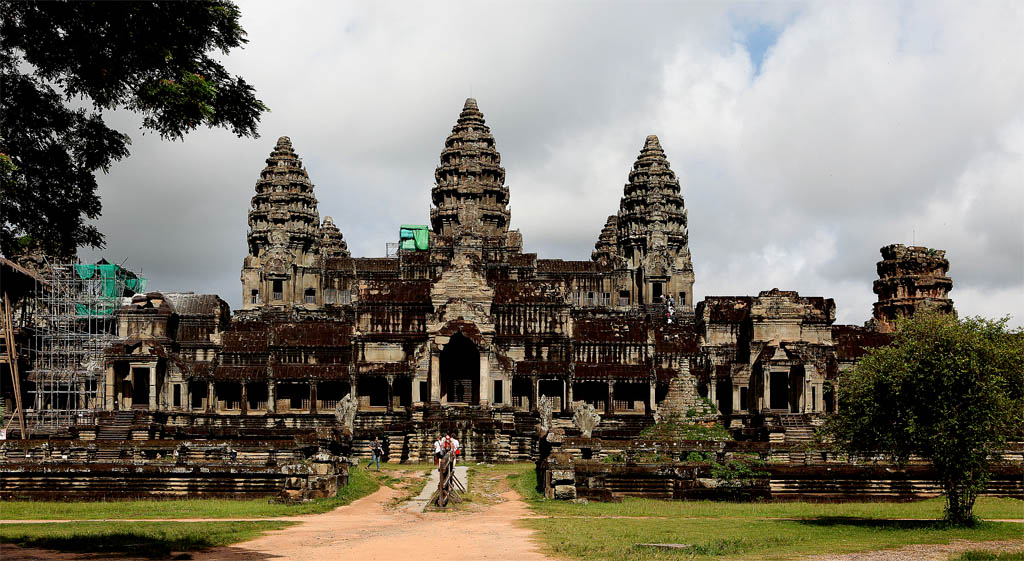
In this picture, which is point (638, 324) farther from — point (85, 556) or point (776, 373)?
point (85, 556)

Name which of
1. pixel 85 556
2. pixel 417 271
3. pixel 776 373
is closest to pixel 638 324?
pixel 776 373

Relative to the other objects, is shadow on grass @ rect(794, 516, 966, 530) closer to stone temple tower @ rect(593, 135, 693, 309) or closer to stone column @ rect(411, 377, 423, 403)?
stone column @ rect(411, 377, 423, 403)

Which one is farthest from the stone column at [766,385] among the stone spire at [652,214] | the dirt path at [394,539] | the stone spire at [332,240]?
the stone spire at [332,240]

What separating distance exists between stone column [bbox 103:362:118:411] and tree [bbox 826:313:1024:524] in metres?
47.8

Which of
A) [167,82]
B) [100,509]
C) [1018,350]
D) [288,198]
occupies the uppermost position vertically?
[288,198]

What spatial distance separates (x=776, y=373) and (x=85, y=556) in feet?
157

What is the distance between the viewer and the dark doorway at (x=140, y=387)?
203 ft

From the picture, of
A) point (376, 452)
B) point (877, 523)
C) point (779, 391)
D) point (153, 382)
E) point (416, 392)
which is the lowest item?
point (877, 523)

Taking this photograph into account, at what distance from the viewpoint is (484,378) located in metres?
55.7

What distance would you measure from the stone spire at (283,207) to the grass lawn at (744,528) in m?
67.5

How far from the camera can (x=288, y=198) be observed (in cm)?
9744

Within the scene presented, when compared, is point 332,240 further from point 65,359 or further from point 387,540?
point 387,540

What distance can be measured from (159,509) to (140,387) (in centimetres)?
3878

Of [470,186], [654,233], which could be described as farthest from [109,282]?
[654,233]
